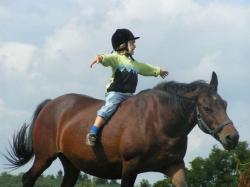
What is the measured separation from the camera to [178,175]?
10258 millimetres

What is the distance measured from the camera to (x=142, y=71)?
10.9 meters

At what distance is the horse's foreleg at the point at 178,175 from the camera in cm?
1024

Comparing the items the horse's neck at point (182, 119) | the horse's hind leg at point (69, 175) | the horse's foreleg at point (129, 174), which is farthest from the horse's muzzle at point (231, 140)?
the horse's hind leg at point (69, 175)

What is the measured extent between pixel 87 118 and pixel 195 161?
5086 cm

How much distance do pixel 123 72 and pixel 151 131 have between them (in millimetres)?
1101

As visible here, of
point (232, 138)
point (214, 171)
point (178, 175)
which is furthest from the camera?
point (214, 171)

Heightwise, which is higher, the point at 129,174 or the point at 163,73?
the point at 163,73

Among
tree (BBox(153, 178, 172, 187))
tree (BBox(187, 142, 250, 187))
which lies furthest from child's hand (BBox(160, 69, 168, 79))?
tree (BBox(187, 142, 250, 187))

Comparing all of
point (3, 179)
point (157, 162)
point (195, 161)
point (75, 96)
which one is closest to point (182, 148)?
point (157, 162)

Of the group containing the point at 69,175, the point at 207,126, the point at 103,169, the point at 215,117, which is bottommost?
the point at 103,169

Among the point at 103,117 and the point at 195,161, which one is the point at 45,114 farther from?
the point at 195,161

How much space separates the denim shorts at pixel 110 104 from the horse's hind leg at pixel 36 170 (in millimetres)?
1933

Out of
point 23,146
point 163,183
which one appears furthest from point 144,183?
point 23,146

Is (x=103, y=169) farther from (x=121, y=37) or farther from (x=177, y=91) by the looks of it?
(x=121, y=37)
